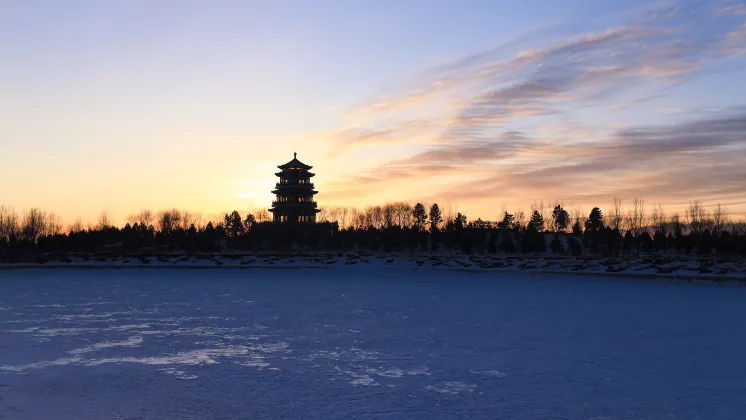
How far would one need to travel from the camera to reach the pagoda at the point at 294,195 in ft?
250

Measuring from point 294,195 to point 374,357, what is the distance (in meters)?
66.5

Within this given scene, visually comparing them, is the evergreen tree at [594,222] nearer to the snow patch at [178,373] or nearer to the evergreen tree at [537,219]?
the evergreen tree at [537,219]

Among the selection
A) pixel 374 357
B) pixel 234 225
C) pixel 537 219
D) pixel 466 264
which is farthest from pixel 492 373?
pixel 537 219

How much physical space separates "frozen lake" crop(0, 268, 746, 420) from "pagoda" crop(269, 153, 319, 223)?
Answer: 54073 mm

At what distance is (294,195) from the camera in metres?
77.0

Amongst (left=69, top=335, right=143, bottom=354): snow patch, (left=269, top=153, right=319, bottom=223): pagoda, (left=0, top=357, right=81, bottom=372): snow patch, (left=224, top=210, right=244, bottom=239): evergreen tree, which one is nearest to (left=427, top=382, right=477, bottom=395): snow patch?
(left=0, top=357, right=81, bottom=372): snow patch

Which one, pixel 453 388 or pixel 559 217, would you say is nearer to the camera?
pixel 453 388

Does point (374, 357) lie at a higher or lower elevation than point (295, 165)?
lower

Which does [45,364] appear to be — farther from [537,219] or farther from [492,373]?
[537,219]

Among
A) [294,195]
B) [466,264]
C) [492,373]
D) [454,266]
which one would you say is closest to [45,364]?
[492,373]

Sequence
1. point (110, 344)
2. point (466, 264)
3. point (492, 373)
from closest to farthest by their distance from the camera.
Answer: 1. point (492, 373)
2. point (110, 344)
3. point (466, 264)

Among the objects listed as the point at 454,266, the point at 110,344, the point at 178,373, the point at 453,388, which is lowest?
the point at 453,388

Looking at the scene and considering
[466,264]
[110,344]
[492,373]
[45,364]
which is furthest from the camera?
[466,264]

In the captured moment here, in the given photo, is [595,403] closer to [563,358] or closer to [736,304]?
[563,358]
